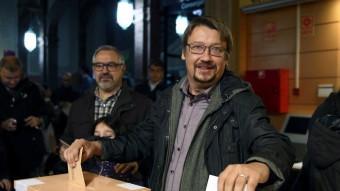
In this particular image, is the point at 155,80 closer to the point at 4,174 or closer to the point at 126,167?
the point at 4,174

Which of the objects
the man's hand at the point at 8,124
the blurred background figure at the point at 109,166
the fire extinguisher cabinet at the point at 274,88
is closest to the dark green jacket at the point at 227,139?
the blurred background figure at the point at 109,166

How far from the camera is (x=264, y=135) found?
1.36 meters

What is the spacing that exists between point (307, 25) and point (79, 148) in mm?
2635

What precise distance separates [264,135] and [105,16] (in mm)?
11518

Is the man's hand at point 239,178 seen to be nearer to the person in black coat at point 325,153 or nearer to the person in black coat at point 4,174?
the person in black coat at point 325,153

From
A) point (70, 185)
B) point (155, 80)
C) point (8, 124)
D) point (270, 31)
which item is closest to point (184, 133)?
Result: point (70, 185)

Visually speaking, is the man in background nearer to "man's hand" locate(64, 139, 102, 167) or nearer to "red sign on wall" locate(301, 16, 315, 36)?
"man's hand" locate(64, 139, 102, 167)

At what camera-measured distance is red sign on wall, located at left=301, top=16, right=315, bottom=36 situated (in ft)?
11.7

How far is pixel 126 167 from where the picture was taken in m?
2.45

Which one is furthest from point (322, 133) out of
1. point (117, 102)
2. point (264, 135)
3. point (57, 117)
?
point (57, 117)

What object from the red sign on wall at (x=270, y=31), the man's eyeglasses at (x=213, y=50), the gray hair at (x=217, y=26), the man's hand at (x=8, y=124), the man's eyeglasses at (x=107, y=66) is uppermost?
the red sign on wall at (x=270, y=31)

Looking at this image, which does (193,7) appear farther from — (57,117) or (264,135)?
(264,135)

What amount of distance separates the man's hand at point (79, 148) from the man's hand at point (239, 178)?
0.66m

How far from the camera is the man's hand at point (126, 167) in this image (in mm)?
2389
